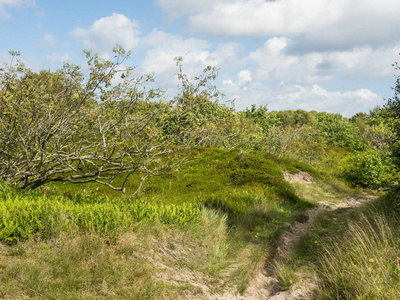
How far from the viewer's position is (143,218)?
619 cm

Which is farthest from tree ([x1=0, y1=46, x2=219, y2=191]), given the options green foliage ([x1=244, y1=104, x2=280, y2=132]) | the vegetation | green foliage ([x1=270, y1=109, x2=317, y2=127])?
green foliage ([x1=270, y1=109, x2=317, y2=127])

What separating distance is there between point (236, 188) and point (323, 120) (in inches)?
1127

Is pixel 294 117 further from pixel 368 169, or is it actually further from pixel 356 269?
pixel 356 269

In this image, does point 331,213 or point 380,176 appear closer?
point 331,213

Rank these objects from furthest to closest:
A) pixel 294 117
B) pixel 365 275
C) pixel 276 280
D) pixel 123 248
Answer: pixel 294 117, pixel 276 280, pixel 123 248, pixel 365 275

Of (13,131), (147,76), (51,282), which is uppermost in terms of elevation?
(147,76)

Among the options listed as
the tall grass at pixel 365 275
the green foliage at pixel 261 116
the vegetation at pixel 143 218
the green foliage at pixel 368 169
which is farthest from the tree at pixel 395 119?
the green foliage at pixel 261 116

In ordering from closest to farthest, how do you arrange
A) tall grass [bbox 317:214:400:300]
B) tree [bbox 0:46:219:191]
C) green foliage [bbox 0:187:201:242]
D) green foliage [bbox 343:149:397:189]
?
tall grass [bbox 317:214:400:300] → green foliage [bbox 0:187:201:242] → tree [bbox 0:46:219:191] → green foliage [bbox 343:149:397:189]

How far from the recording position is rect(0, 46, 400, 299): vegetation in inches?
181

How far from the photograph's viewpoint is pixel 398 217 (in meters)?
7.05

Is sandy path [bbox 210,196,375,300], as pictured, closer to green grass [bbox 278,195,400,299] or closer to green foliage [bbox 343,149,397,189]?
green grass [bbox 278,195,400,299]

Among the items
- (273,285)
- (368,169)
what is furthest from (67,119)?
(368,169)

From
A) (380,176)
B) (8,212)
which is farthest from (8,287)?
(380,176)

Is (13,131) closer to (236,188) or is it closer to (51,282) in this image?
(51,282)
